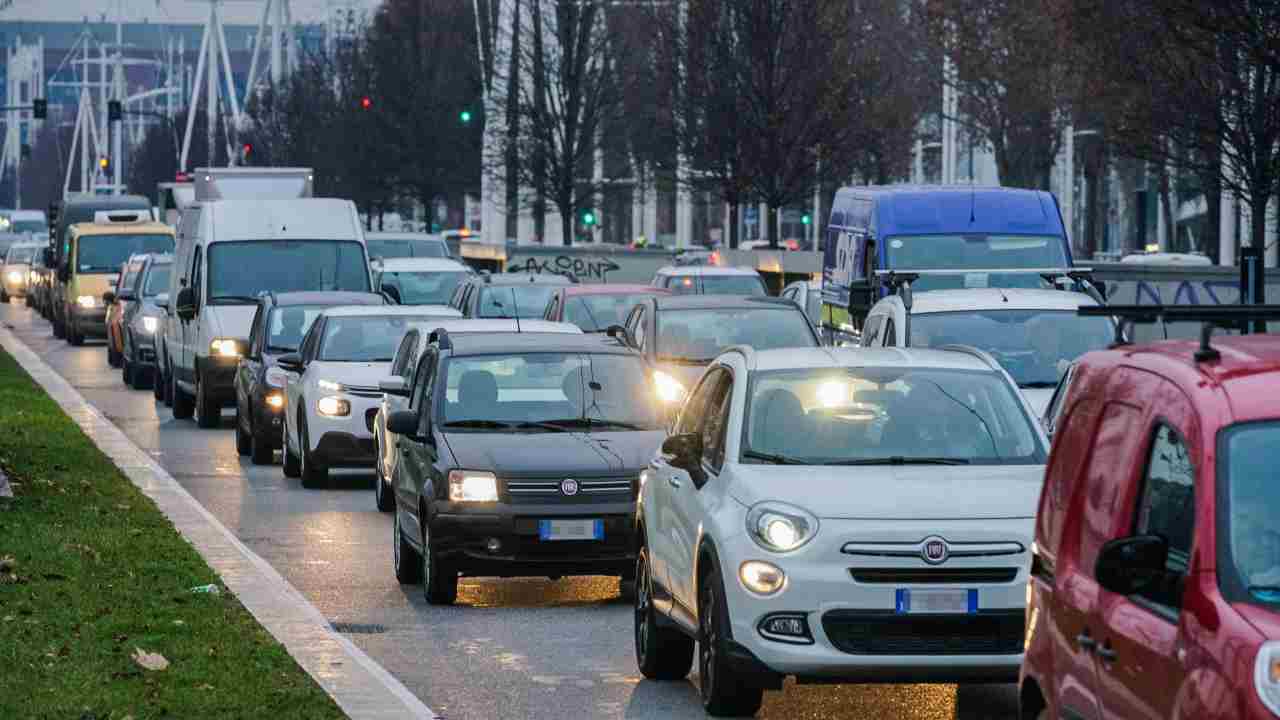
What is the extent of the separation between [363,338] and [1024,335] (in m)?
7.12

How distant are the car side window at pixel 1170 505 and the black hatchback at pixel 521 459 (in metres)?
8.08

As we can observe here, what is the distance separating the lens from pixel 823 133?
5972cm

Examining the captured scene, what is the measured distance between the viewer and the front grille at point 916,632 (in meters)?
10.3

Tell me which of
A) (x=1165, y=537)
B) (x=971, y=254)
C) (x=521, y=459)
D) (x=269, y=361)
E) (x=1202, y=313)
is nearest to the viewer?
(x=1165, y=537)

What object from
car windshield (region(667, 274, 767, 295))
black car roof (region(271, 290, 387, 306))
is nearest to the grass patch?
black car roof (region(271, 290, 387, 306))

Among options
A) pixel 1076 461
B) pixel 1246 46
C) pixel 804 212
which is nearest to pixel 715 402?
pixel 1076 461

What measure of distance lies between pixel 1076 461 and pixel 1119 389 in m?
0.32

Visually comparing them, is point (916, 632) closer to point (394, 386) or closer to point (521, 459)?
point (521, 459)

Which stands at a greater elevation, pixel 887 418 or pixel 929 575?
pixel 887 418

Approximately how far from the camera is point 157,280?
131ft

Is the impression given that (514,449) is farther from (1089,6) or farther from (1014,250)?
(1089,6)

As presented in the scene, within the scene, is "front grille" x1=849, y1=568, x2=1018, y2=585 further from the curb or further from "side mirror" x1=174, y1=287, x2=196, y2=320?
"side mirror" x1=174, y1=287, x2=196, y2=320

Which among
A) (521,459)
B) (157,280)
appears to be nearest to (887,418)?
(521,459)

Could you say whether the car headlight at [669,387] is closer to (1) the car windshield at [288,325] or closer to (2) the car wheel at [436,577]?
(1) the car windshield at [288,325]
